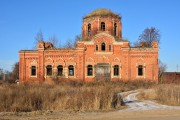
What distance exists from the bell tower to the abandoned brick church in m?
1.98

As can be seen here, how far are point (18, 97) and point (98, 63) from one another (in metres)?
29.5

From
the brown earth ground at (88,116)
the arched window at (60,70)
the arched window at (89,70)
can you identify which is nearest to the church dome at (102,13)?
the arched window at (89,70)

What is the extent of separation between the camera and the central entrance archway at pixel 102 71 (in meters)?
47.4

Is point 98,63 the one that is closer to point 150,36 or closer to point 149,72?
point 149,72

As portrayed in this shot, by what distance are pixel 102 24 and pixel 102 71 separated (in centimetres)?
779

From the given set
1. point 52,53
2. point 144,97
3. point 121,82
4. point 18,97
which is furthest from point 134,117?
point 52,53

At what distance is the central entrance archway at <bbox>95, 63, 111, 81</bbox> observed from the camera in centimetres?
4738

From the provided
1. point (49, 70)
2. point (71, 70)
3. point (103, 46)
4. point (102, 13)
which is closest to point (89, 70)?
point (71, 70)

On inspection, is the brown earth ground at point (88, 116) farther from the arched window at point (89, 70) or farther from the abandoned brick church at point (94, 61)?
the arched window at point (89, 70)

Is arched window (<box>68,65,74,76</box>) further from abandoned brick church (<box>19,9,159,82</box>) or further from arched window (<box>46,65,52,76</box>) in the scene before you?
arched window (<box>46,65,52,76</box>)

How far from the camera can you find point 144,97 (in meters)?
27.1

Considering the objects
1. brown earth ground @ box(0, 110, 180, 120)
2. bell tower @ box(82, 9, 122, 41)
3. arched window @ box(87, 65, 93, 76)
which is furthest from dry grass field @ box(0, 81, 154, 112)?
bell tower @ box(82, 9, 122, 41)

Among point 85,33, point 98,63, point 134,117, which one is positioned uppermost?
point 85,33

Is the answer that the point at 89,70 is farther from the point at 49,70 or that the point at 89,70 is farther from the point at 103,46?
the point at 49,70
